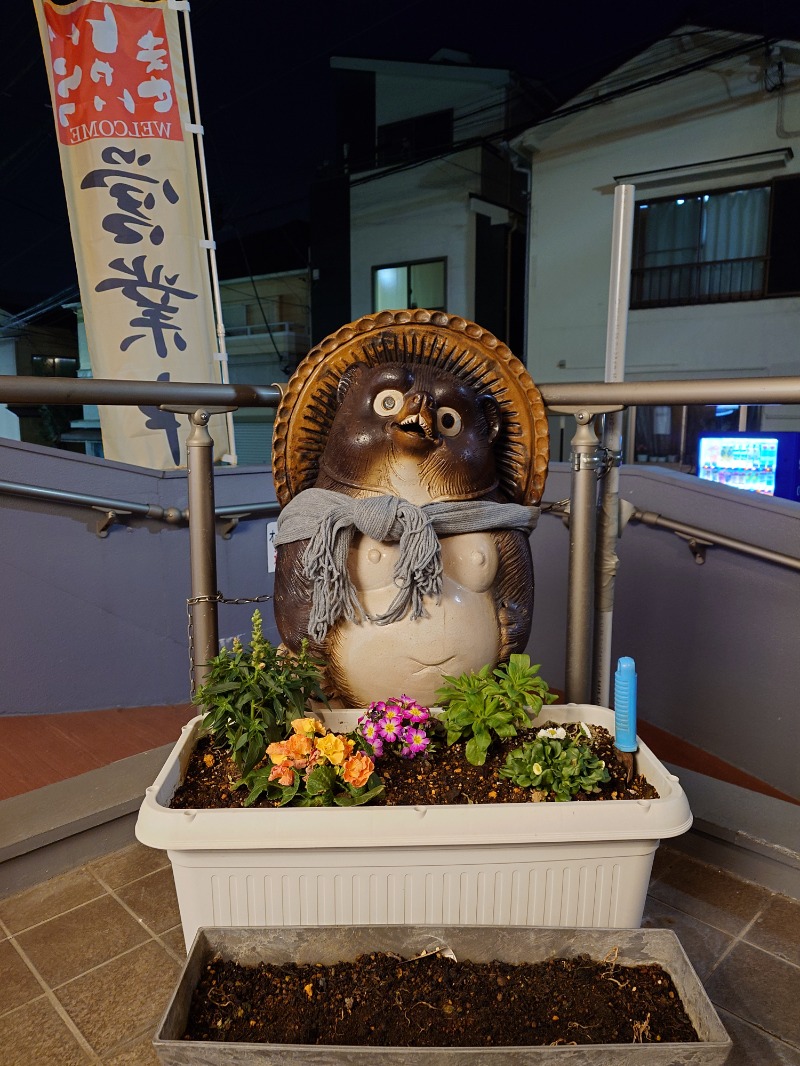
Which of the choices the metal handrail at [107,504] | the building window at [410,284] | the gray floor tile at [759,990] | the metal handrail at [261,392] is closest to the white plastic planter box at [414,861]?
the gray floor tile at [759,990]

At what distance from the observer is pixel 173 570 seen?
9.26 feet

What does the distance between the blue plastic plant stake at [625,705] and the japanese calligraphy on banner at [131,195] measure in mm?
2215

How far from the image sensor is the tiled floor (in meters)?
0.95

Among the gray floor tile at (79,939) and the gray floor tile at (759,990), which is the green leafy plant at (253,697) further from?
the gray floor tile at (759,990)

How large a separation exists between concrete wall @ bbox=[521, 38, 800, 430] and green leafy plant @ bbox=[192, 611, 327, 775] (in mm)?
4854

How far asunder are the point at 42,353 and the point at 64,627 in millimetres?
6416

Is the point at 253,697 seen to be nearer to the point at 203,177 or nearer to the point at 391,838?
the point at 391,838

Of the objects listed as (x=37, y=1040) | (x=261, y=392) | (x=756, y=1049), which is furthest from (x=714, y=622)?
(x=37, y=1040)

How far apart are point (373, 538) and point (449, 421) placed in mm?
246

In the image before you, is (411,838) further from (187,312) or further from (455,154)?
(455,154)

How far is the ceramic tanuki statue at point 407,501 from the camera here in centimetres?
117

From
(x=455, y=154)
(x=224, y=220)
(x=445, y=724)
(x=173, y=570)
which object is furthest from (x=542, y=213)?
(x=445, y=724)

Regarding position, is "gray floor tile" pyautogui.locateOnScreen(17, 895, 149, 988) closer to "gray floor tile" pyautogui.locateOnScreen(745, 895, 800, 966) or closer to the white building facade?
"gray floor tile" pyautogui.locateOnScreen(745, 895, 800, 966)

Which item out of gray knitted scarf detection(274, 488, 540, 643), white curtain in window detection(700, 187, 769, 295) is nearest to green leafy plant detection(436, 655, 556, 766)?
→ gray knitted scarf detection(274, 488, 540, 643)
